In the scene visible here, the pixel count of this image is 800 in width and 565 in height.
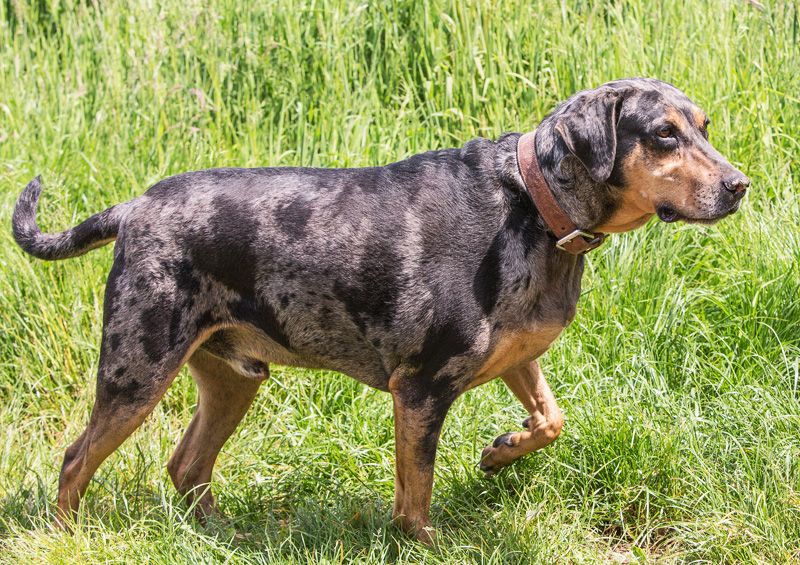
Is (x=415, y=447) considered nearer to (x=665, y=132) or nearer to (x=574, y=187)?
(x=574, y=187)

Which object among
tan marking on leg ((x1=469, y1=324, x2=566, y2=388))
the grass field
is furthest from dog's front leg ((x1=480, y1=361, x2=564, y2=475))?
tan marking on leg ((x1=469, y1=324, x2=566, y2=388))

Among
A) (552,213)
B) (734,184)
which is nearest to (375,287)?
(552,213)

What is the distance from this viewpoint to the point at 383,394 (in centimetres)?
520

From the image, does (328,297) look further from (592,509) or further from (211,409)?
(592,509)

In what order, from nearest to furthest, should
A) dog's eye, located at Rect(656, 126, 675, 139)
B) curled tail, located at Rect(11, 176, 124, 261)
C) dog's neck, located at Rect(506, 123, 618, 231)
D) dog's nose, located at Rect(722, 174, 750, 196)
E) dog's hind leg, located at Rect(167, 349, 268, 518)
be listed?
dog's nose, located at Rect(722, 174, 750, 196), dog's eye, located at Rect(656, 126, 675, 139), dog's neck, located at Rect(506, 123, 618, 231), curled tail, located at Rect(11, 176, 124, 261), dog's hind leg, located at Rect(167, 349, 268, 518)

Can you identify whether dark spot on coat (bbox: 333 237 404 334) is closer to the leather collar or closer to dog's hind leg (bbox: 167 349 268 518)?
the leather collar

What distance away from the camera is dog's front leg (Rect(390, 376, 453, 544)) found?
13.5 feet

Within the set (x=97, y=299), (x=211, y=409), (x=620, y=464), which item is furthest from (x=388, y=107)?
(x=620, y=464)


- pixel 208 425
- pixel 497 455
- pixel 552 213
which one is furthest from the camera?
pixel 208 425

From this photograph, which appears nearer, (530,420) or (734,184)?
(734,184)

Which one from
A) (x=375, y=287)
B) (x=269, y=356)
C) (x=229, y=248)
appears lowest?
(x=269, y=356)

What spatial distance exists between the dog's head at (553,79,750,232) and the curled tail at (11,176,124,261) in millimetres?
1963

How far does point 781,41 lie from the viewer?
6250 mm

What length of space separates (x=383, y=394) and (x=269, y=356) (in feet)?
3.21
